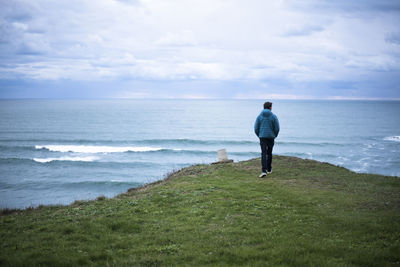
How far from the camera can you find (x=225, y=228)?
7.06 metres

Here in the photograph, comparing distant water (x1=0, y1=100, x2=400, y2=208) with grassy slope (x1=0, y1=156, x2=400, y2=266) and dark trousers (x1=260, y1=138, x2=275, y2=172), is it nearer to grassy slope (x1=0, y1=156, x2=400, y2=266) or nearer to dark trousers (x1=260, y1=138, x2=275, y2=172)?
dark trousers (x1=260, y1=138, x2=275, y2=172)

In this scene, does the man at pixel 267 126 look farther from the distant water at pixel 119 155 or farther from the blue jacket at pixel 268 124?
the distant water at pixel 119 155

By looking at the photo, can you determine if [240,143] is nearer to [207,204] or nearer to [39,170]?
[39,170]

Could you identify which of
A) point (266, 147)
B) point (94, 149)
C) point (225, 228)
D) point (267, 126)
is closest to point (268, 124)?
point (267, 126)

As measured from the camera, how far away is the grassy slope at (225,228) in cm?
557

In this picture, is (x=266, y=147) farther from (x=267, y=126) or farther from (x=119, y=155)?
(x=119, y=155)

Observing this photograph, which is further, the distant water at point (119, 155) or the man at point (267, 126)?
the distant water at point (119, 155)

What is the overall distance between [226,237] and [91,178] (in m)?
25.8

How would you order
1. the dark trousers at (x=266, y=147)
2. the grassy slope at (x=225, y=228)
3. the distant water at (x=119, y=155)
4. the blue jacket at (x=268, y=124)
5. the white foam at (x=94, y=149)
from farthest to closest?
the white foam at (x=94, y=149) < the distant water at (x=119, y=155) < the dark trousers at (x=266, y=147) < the blue jacket at (x=268, y=124) < the grassy slope at (x=225, y=228)

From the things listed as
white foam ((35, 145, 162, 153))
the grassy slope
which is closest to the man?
the grassy slope

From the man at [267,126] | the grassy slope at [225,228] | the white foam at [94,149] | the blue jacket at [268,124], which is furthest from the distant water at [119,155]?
the blue jacket at [268,124]

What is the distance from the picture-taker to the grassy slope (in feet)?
18.3

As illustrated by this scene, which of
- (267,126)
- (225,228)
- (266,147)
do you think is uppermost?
(267,126)

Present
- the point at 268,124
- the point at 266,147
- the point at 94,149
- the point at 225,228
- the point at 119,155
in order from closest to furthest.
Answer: the point at 225,228 → the point at 268,124 → the point at 266,147 → the point at 119,155 → the point at 94,149
